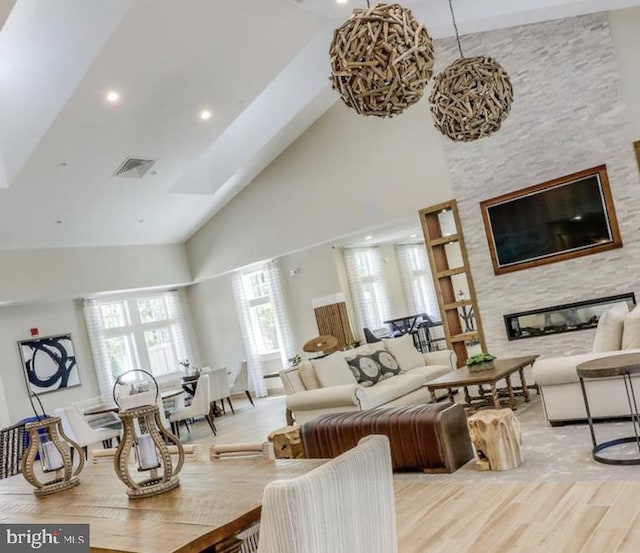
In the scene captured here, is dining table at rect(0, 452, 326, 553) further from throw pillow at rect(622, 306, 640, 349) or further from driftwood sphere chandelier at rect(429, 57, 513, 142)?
throw pillow at rect(622, 306, 640, 349)

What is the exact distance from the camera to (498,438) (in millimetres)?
4301

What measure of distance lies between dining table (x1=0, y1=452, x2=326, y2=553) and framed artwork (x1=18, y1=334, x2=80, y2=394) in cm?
833

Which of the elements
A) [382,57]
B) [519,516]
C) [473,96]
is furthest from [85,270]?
[382,57]

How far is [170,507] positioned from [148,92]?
5.92 metres

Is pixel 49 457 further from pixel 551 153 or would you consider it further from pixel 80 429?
pixel 551 153

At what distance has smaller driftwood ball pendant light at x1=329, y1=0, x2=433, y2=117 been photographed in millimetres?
2627

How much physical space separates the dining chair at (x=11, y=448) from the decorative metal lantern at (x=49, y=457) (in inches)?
86.3

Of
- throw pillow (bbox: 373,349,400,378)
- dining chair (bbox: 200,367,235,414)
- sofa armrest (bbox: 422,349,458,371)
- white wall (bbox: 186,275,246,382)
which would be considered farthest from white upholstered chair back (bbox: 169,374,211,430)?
white wall (bbox: 186,275,246,382)

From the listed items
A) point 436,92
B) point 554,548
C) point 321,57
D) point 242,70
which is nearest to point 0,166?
point 242,70

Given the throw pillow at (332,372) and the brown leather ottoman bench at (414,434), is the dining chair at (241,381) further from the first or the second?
the brown leather ottoman bench at (414,434)

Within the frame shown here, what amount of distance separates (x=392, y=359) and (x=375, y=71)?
5262mm

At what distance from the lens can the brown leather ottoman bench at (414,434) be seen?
4.50 m

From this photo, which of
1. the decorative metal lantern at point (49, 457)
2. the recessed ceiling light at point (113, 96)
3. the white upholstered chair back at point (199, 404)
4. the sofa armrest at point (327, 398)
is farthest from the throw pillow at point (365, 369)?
the decorative metal lantern at point (49, 457)

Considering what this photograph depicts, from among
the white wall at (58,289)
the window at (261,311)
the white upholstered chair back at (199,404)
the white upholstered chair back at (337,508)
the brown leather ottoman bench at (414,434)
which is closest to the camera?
the white upholstered chair back at (337,508)
